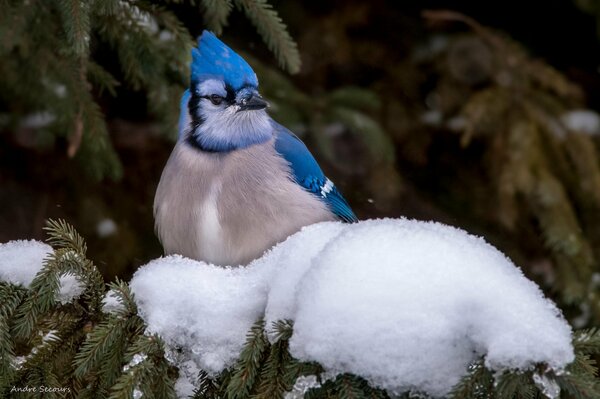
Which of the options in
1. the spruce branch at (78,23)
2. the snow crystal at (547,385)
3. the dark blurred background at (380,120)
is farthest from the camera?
the dark blurred background at (380,120)

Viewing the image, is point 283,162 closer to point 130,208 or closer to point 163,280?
point 163,280

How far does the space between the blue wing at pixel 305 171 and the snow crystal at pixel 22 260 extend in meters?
0.84

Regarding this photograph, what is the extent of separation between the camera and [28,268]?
4.65ft

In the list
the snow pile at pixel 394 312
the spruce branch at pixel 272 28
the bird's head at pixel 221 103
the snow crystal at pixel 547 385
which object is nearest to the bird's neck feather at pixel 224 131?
the bird's head at pixel 221 103

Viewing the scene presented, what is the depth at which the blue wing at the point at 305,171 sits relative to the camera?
215cm

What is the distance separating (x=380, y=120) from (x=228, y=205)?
156 centimetres

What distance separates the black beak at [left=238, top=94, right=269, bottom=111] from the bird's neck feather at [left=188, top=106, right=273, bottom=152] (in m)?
0.03

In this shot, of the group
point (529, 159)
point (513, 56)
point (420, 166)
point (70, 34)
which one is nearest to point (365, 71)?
point (420, 166)

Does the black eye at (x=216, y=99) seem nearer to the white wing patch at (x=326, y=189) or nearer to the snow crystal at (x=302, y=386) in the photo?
the white wing patch at (x=326, y=189)

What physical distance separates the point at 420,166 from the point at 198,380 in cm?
231

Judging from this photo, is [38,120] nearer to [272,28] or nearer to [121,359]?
[272,28]

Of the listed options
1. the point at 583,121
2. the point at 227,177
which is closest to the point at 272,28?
the point at 227,177

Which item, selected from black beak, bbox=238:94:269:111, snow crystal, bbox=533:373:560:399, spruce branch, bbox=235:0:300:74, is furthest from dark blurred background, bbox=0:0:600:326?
snow crystal, bbox=533:373:560:399

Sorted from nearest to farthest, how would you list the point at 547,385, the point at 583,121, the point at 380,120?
the point at 547,385 < the point at 583,121 < the point at 380,120
